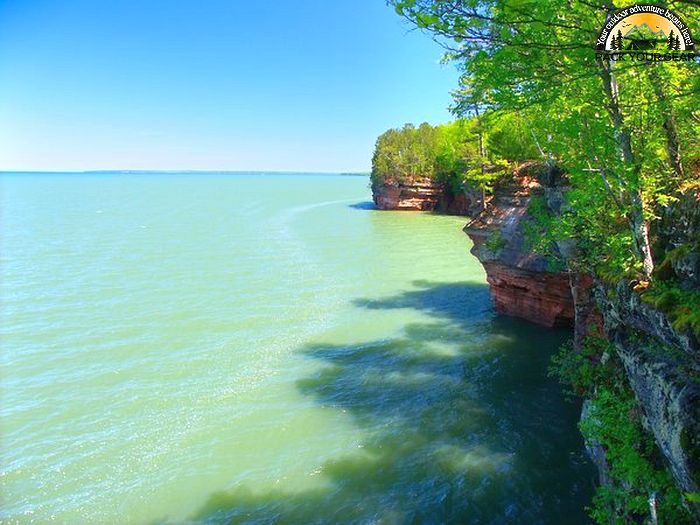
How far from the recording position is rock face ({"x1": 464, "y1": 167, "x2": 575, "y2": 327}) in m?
22.7

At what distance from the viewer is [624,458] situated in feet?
31.4

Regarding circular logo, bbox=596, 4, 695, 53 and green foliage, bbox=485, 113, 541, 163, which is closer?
circular logo, bbox=596, 4, 695, 53

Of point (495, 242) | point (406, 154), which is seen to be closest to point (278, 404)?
→ point (495, 242)

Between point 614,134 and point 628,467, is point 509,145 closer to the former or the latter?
point 614,134

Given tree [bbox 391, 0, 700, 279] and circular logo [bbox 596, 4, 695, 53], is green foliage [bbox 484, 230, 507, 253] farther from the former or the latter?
circular logo [bbox 596, 4, 695, 53]

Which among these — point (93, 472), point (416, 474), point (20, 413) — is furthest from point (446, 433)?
point (20, 413)

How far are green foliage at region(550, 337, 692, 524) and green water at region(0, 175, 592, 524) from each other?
208 cm

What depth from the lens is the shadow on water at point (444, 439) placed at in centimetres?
1210

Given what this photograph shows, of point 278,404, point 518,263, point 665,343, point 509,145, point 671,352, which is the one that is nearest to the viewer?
point 671,352

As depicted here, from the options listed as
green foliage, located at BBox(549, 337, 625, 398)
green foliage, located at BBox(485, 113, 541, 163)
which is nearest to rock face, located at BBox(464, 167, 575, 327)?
green foliage, located at BBox(549, 337, 625, 398)

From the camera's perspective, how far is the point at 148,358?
70.4 feet

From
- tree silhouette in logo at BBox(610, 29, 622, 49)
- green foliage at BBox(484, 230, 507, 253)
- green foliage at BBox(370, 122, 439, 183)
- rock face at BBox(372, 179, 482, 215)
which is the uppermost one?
green foliage at BBox(370, 122, 439, 183)

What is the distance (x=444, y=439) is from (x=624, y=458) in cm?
629

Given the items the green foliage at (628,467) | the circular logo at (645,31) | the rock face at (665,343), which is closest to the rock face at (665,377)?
the rock face at (665,343)
